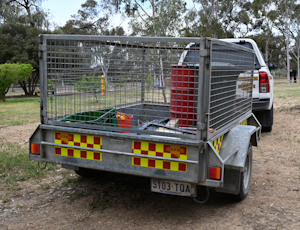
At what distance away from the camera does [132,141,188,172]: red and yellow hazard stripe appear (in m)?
3.13

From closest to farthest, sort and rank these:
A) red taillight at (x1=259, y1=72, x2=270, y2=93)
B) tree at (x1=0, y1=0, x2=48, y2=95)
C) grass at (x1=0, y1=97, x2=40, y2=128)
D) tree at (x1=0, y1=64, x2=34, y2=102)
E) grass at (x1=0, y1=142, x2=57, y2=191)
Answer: grass at (x1=0, y1=142, x2=57, y2=191) < red taillight at (x1=259, y1=72, x2=270, y2=93) < grass at (x1=0, y1=97, x2=40, y2=128) < tree at (x1=0, y1=64, x2=34, y2=102) < tree at (x1=0, y1=0, x2=48, y2=95)

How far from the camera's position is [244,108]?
500cm

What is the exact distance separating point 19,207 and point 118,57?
1988 mm

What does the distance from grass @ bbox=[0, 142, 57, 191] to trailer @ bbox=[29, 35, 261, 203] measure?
1210mm

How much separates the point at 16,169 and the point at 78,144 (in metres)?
2.14

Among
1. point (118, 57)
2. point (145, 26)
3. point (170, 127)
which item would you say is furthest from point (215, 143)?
point (145, 26)

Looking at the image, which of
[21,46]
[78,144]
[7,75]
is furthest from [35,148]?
[21,46]

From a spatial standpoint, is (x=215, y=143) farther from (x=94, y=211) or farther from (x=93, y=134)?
(x=94, y=211)

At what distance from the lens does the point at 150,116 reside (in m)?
3.44

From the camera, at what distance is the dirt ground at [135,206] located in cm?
349

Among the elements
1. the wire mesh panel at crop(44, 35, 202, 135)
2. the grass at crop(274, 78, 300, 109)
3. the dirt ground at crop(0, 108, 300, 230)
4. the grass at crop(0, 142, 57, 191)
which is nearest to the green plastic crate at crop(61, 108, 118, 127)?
the wire mesh panel at crop(44, 35, 202, 135)

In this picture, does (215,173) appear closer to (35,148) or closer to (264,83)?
(35,148)

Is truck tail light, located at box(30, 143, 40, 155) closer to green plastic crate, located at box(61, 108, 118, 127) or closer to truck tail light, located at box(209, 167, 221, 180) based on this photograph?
green plastic crate, located at box(61, 108, 118, 127)

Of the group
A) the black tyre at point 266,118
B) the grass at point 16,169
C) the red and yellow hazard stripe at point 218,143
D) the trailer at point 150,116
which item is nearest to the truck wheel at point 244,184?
the trailer at point 150,116
